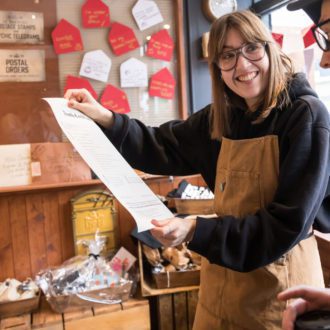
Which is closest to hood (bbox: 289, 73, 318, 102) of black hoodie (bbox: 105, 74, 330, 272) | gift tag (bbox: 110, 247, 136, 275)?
black hoodie (bbox: 105, 74, 330, 272)

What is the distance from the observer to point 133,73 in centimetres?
213

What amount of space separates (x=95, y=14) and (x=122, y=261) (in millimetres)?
Result: 1332

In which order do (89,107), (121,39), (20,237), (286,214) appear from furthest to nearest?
(121,39), (20,237), (89,107), (286,214)

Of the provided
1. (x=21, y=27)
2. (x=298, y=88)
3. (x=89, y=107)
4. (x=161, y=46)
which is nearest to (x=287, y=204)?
(x=298, y=88)

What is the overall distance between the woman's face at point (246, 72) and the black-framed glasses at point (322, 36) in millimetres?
133

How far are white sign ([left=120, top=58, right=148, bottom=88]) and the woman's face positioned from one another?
1.14 m

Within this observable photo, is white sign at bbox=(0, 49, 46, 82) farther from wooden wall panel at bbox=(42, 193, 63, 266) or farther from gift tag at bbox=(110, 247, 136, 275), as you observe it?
gift tag at bbox=(110, 247, 136, 275)

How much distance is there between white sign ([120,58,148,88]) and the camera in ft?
6.91

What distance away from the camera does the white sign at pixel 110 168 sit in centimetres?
87

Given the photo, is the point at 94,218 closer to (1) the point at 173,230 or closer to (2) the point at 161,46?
(2) the point at 161,46

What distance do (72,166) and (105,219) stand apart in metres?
0.35

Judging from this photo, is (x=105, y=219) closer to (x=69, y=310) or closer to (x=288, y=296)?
(x=69, y=310)

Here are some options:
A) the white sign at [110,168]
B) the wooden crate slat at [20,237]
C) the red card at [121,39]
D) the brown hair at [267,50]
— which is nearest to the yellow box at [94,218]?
the wooden crate slat at [20,237]

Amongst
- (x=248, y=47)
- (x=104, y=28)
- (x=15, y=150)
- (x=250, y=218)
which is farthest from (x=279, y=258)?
(x=104, y=28)
